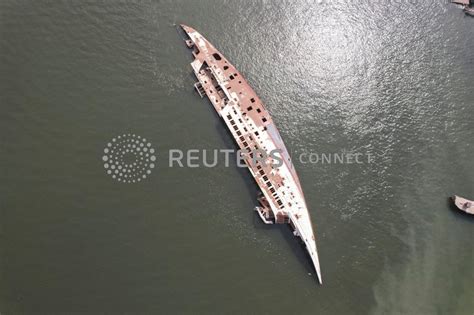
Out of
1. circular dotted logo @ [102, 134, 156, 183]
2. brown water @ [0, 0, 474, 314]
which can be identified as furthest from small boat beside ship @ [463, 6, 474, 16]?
circular dotted logo @ [102, 134, 156, 183]

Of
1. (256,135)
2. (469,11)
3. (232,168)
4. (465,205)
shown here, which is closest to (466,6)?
(469,11)

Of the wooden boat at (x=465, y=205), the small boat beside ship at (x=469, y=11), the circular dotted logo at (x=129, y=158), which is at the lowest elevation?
Result: the wooden boat at (x=465, y=205)

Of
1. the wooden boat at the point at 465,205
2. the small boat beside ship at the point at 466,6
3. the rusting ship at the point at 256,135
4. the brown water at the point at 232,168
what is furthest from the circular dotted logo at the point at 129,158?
the small boat beside ship at the point at 466,6

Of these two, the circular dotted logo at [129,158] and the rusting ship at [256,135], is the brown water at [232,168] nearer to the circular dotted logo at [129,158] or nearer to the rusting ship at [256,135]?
the circular dotted logo at [129,158]

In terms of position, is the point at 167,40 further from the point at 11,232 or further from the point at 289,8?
the point at 11,232

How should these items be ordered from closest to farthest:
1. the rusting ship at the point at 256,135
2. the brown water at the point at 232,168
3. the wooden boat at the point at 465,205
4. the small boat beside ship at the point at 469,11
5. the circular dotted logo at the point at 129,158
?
the brown water at the point at 232,168
the rusting ship at the point at 256,135
the circular dotted logo at the point at 129,158
the wooden boat at the point at 465,205
the small boat beside ship at the point at 469,11

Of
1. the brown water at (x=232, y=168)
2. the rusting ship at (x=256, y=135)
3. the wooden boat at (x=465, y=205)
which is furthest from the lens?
the wooden boat at (x=465, y=205)

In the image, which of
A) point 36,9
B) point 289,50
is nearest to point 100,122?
point 36,9
